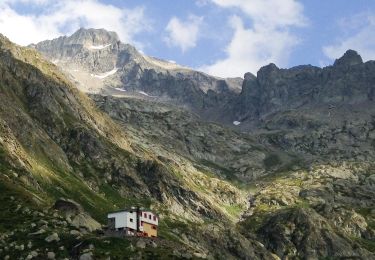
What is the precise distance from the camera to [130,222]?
152 metres

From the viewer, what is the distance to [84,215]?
472ft

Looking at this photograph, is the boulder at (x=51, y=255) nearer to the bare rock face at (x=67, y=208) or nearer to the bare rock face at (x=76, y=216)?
the bare rock face at (x=76, y=216)

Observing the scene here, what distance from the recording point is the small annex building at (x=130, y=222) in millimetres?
150000

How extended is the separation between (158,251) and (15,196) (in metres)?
43.4

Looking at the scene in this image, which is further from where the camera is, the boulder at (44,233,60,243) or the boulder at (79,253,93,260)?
the boulder at (44,233,60,243)

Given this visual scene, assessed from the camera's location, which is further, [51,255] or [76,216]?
[76,216]

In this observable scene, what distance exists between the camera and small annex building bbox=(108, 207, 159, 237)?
492 feet

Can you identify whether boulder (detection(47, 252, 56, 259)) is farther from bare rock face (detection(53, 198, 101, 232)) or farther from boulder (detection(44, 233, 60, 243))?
bare rock face (detection(53, 198, 101, 232))

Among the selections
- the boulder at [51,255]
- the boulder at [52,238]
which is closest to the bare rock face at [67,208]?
the boulder at [52,238]

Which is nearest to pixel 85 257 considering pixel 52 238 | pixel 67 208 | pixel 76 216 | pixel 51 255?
pixel 51 255

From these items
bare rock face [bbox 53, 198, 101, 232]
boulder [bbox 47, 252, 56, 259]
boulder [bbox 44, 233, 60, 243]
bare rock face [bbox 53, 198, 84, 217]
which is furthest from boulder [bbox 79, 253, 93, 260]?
bare rock face [bbox 53, 198, 84, 217]

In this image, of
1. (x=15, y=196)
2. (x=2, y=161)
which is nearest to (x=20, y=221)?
(x=15, y=196)

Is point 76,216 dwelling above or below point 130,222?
above

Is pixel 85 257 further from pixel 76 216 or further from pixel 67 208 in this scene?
pixel 67 208
